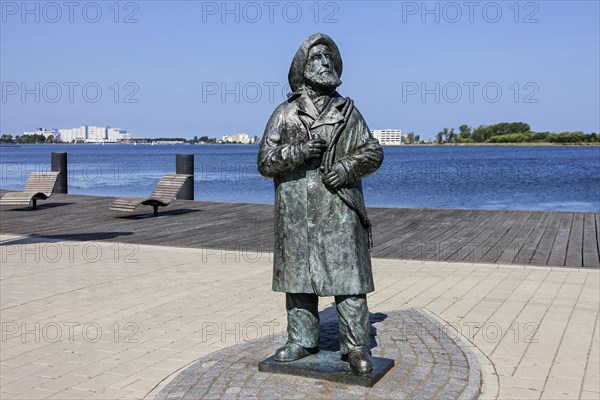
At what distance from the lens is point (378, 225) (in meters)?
14.2

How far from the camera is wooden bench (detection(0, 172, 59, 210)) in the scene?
55.5 feet

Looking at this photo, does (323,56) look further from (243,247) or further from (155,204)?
(155,204)

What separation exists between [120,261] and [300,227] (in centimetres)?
609

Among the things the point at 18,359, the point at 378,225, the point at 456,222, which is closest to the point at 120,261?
the point at 18,359

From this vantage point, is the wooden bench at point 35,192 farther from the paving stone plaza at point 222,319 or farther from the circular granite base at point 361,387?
the circular granite base at point 361,387

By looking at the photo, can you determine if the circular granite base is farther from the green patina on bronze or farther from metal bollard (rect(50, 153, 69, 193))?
metal bollard (rect(50, 153, 69, 193))

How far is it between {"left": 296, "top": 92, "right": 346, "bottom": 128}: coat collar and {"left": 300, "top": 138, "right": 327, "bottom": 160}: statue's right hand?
0.68 ft

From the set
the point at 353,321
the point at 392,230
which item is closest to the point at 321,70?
the point at 353,321

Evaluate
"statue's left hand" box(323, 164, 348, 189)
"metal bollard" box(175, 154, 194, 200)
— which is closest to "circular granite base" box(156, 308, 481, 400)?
"statue's left hand" box(323, 164, 348, 189)

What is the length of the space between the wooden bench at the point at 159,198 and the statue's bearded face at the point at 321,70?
1086cm

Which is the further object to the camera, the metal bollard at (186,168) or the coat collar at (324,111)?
the metal bollard at (186,168)

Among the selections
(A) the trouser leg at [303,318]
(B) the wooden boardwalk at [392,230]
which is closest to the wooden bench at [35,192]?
(B) the wooden boardwalk at [392,230]

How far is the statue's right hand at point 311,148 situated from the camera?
185 inches

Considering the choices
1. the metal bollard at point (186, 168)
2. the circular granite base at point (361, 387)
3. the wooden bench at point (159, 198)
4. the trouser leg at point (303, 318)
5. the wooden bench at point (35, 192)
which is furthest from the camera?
the metal bollard at point (186, 168)
